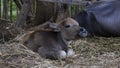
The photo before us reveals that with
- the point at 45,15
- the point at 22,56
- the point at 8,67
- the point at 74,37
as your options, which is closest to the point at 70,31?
the point at 74,37

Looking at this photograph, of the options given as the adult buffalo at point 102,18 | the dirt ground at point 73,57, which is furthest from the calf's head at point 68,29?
the adult buffalo at point 102,18

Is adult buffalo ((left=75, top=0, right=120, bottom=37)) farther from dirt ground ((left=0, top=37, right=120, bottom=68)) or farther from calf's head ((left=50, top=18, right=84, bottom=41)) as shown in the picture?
calf's head ((left=50, top=18, right=84, bottom=41))

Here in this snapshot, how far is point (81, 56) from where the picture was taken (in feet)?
22.4

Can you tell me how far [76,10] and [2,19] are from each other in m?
1.90

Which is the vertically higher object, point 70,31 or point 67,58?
point 70,31

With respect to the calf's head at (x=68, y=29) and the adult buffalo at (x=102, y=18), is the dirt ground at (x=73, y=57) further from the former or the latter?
the adult buffalo at (x=102, y=18)

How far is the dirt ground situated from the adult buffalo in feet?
2.20

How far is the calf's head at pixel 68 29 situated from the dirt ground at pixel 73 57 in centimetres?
36

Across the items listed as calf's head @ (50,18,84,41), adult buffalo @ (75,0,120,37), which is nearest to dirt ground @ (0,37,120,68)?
calf's head @ (50,18,84,41)

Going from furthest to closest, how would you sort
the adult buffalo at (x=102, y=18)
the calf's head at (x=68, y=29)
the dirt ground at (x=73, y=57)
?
the adult buffalo at (x=102, y=18) < the calf's head at (x=68, y=29) < the dirt ground at (x=73, y=57)

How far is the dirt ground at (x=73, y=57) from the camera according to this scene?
600 centimetres

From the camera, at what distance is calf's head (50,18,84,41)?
675cm

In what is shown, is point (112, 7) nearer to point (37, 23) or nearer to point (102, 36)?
point (102, 36)

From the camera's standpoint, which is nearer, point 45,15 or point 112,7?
point 112,7
